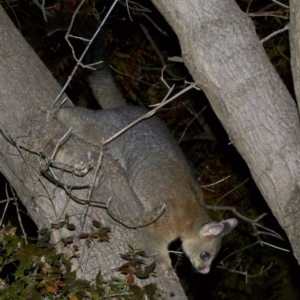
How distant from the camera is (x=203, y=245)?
4.95m

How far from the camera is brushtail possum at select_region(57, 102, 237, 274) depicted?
4586 millimetres

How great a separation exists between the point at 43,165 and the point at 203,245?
178cm

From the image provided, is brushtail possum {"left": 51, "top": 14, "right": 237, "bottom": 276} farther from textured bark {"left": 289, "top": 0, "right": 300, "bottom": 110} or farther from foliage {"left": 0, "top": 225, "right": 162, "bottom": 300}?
textured bark {"left": 289, "top": 0, "right": 300, "bottom": 110}

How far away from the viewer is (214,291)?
8961mm

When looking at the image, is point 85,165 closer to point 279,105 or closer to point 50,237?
point 50,237

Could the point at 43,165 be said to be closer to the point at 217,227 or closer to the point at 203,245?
the point at 217,227

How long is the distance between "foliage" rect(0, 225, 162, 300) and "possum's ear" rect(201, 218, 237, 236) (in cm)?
134

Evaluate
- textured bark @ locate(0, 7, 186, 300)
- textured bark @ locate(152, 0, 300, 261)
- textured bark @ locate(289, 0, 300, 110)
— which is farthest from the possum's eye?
textured bark @ locate(289, 0, 300, 110)

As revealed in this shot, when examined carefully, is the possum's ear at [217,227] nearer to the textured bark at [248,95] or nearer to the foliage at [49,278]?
the textured bark at [248,95]

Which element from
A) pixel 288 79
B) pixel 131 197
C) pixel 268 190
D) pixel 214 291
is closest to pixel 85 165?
pixel 131 197

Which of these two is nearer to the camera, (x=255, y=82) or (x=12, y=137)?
(x=255, y=82)

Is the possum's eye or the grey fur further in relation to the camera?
the possum's eye

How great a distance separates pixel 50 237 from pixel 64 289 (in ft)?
1.79

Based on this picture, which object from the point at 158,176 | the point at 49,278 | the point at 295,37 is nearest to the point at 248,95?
the point at 295,37
